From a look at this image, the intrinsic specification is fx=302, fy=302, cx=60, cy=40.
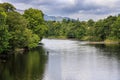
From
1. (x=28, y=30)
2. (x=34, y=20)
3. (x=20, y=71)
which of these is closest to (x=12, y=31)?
(x=28, y=30)

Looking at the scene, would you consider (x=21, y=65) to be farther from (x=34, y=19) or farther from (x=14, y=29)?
(x=34, y=19)

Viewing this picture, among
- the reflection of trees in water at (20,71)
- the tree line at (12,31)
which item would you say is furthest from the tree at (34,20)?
the reflection of trees in water at (20,71)

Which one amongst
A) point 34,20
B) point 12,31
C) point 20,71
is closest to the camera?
point 20,71

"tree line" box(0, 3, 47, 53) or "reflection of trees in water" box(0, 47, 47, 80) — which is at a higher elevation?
"tree line" box(0, 3, 47, 53)

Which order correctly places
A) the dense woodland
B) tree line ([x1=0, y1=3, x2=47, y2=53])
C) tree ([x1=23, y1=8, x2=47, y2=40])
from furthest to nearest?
tree ([x1=23, y1=8, x2=47, y2=40])
the dense woodland
tree line ([x1=0, y1=3, x2=47, y2=53])

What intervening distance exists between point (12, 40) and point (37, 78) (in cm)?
2978

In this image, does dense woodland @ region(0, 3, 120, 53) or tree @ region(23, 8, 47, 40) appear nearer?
dense woodland @ region(0, 3, 120, 53)

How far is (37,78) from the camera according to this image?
4012 centimetres

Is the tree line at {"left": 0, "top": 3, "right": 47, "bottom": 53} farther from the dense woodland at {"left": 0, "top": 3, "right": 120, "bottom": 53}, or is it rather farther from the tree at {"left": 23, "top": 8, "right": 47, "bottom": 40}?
the tree at {"left": 23, "top": 8, "right": 47, "bottom": 40}

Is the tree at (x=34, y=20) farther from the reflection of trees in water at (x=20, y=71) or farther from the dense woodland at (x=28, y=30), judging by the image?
the reflection of trees in water at (x=20, y=71)

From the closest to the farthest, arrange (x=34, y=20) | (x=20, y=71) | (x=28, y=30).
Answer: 1. (x=20, y=71)
2. (x=28, y=30)
3. (x=34, y=20)

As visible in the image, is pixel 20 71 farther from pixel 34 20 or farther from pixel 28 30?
pixel 34 20

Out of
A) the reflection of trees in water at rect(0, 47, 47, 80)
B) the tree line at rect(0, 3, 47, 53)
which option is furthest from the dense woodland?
the reflection of trees in water at rect(0, 47, 47, 80)

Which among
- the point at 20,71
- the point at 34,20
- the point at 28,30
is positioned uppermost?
the point at 34,20
